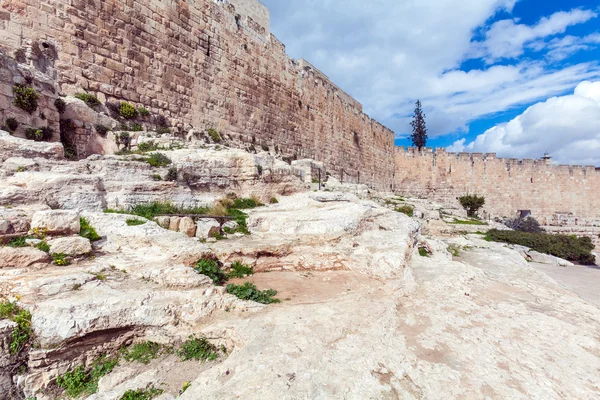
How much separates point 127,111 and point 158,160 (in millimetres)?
3738

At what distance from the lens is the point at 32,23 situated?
809 centimetres

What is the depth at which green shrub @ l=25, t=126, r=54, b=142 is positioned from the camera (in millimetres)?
6613

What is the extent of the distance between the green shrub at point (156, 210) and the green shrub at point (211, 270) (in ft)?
5.09

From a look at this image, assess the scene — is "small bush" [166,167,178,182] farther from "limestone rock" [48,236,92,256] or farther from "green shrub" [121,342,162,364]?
"green shrub" [121,342,162,364]

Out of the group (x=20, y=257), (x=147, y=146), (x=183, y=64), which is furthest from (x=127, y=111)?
(x=20, y=257)

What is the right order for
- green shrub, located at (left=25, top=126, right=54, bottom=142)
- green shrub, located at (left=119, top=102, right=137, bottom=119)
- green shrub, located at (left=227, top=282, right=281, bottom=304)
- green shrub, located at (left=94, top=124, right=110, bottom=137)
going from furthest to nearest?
green shrub, located at (left=119, top=102, right=137, bottom=119)
green shrub, located at (left=94, top=124, right=110, bottom=137)
green shrub, located at (left=25, top=126, right=54, bottom=142)
green shrub, located at (left=227, top=282, right=281, bottom=304)

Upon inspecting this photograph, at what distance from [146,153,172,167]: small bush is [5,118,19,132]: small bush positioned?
8.28 feet

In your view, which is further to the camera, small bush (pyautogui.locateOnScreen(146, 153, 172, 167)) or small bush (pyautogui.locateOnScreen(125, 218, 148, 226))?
small bush (pyautogui.locateOnScreen(146, 153, 172, 167))

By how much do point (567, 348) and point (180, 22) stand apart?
1364 cm

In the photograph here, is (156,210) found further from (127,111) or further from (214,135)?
(214,135)

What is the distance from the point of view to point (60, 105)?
293 inches

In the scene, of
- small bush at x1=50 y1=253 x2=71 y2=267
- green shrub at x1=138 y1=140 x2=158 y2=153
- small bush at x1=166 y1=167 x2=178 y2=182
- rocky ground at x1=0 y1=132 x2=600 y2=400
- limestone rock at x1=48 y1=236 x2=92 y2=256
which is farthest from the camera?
green shrub at x1=138 y1=140 x2=158 y2=153

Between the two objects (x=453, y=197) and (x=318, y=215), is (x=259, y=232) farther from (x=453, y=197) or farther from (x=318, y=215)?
(x=453, y=197)

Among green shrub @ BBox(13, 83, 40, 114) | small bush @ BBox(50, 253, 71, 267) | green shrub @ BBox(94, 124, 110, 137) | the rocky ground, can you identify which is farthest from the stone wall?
small bush @ BBox(50, 253, 71, 267)
